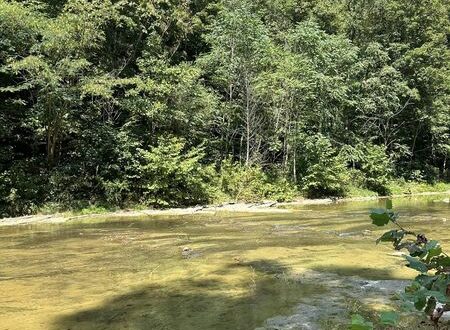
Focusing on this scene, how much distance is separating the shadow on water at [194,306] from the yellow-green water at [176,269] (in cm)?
1

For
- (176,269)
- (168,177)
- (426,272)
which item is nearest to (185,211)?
(168,177)

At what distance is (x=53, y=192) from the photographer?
18109mm

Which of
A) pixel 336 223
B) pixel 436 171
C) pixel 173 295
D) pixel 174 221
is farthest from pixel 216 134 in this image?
pixel 173 295

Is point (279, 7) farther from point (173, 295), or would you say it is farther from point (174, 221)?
point (173, 295)

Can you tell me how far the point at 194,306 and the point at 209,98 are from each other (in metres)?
17.0

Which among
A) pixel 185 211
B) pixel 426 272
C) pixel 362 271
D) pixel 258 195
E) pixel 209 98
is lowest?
pixel 362 271

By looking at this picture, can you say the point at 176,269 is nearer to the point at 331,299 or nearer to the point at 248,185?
the point at 331,299

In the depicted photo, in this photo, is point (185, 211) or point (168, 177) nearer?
point (185, 211)

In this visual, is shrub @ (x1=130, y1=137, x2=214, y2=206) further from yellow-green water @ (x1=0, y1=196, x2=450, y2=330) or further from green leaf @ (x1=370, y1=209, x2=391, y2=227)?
green leaf @ (x1=370, y1=209, x2=391, y2=227)

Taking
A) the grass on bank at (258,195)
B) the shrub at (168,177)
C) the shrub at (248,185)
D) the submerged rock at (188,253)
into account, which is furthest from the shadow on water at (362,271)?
the shrub at (248,185)

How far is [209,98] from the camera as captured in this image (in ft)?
72.7

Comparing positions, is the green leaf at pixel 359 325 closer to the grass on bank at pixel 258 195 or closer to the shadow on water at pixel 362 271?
the shadow on water at pixel 362 271

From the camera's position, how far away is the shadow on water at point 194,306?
518 cm

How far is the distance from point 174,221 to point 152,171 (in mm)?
4340
